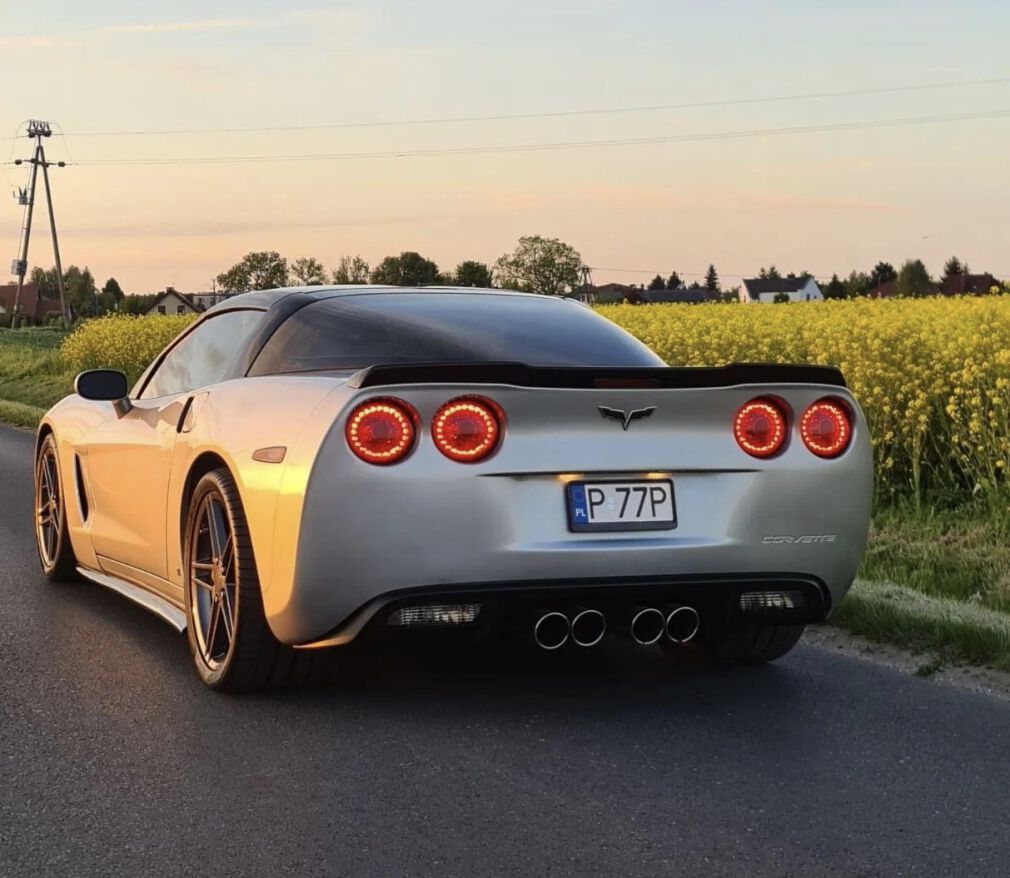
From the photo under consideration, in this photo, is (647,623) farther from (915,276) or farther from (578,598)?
(915,276)

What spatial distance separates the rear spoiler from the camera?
4.54 metres

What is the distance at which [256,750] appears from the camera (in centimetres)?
445

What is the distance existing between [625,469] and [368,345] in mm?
1157

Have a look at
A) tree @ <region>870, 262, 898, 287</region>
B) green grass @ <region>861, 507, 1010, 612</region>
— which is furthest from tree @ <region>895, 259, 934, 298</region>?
green grass @ <region>861, 507, 1010, 612</region>

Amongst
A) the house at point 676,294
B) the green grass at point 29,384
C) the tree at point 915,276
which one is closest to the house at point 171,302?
the house at point 676,294

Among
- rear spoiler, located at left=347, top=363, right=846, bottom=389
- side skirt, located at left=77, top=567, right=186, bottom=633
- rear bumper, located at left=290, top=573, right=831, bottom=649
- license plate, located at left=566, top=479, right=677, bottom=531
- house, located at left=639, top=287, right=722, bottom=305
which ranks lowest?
house, located at left=639, top=287, right=722, bottom=305

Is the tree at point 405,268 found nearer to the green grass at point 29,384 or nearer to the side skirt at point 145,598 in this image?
the green grass at point 29,384

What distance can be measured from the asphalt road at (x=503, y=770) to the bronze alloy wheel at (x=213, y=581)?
17 centimetres

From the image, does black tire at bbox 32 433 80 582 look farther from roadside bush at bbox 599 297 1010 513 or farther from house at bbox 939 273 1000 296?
house at bbox 939 273 1000 296

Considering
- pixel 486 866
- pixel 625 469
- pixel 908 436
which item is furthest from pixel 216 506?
pixel 908 436

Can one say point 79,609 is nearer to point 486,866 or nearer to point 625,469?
point 625,469

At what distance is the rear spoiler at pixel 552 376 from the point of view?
454cm

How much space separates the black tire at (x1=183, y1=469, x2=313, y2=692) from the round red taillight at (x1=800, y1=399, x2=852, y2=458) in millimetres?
1776

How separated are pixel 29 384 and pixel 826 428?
30.1 metres
